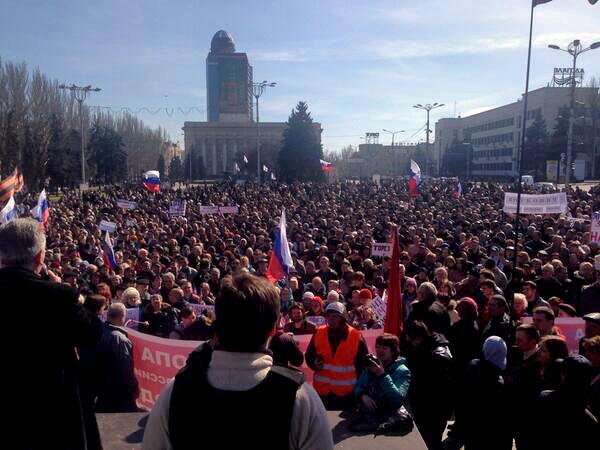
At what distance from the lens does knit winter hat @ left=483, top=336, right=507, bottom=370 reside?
4.04 m

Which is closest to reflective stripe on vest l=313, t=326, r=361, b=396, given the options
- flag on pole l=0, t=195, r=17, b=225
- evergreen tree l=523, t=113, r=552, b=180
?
flag on pole l=0, t=195, r=17, b=225

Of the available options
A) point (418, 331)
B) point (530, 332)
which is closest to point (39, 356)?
point (418, 331)

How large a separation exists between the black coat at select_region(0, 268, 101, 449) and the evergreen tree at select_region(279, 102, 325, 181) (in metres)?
58.4

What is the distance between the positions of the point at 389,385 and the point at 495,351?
0.78 meters

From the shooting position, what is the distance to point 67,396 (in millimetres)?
2154

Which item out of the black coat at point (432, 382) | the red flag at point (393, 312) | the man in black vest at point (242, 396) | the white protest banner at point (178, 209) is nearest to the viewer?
the man in black vest at point (242, 396)

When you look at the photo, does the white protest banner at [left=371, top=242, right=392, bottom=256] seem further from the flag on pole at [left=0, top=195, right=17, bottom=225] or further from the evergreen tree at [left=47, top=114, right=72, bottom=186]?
the evergreen tree at [left=47, top=114, right=72, bottom=186]

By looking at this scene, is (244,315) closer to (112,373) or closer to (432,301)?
(112,373)

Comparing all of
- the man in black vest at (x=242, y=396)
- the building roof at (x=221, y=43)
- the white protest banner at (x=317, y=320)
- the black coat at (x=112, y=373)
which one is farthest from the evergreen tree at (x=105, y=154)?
the building roof at (x=221, y=43)

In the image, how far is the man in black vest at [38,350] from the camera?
6.75ft

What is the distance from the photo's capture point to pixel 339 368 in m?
4.87

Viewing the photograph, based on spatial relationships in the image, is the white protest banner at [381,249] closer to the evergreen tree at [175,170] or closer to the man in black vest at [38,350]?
the man in black vest at [38,350]

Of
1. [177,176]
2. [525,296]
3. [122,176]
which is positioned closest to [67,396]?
[525,296]

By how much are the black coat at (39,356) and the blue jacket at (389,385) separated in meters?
2.24
